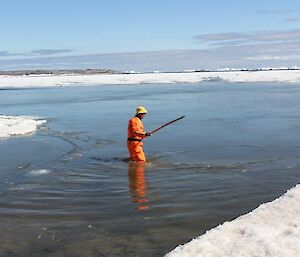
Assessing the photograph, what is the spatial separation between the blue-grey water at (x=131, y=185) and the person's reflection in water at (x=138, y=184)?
0.02m

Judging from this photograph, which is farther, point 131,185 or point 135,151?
point 135,151

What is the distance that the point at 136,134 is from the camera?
1005cm

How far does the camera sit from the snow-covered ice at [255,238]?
4543 mm

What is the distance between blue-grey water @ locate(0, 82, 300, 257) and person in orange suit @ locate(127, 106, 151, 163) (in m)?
0.25

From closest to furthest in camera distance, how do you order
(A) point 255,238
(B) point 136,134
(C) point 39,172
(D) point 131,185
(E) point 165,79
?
(A) point 255,238 → (D) point 131,185 → (C) point 39,172 → (B) point 136,134 → (E) point 165,79

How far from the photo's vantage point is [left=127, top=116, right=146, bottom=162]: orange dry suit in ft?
33.0

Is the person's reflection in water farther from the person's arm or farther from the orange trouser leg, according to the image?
the person's arm

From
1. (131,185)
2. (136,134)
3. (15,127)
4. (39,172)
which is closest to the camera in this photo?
(131,185)

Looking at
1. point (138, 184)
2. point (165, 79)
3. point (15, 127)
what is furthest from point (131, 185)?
point (165, 79)

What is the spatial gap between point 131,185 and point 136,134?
1.70m

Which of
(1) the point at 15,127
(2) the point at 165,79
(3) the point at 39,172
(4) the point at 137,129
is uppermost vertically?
(2) the point at 165,79

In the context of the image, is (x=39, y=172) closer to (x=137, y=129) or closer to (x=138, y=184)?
(x=137, y=129)

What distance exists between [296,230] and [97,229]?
244 cm

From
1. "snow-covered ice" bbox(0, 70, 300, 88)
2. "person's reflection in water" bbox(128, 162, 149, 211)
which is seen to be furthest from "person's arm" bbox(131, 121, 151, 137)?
"snow-covered ice" bbox(0, 70, 300, 88)
